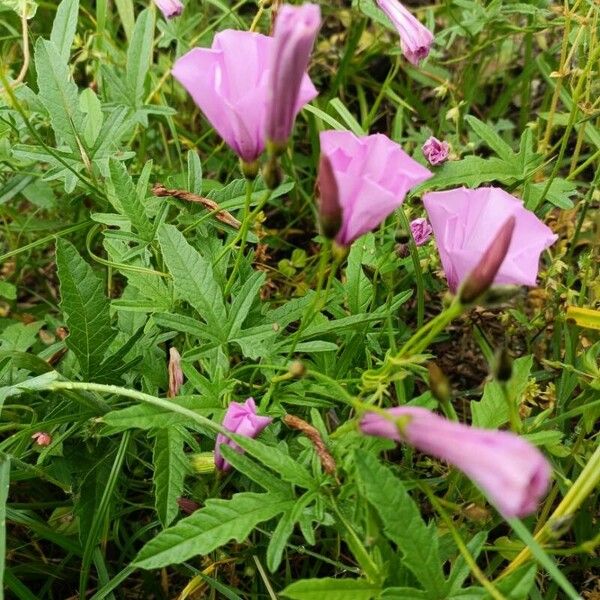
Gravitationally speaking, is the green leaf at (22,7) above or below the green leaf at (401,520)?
above

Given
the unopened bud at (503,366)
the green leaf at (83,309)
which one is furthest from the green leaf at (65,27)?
the unopened bud at (503,366)

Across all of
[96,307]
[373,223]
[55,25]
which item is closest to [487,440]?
[373,223]

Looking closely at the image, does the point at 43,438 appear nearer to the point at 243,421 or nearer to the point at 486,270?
the point at 243,421

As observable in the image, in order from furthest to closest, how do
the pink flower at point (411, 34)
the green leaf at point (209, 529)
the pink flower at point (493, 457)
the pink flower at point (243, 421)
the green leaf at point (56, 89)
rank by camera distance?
the pink flower at point (411, 34)
the green leaf at point (56, 89)
the pink flower at point (243, 421)
the green leaf at point (209, 529)
the pink flower at point (493, 457)

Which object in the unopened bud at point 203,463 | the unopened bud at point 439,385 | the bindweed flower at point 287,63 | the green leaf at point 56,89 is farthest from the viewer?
the green leaf at point 56,89

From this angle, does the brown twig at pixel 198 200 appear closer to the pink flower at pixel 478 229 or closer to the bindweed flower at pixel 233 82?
the bindweed flower at pixel 233 82

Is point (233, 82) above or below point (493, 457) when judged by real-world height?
above

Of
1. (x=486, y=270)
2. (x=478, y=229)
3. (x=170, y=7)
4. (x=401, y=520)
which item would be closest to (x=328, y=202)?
(x=486, y=270)
